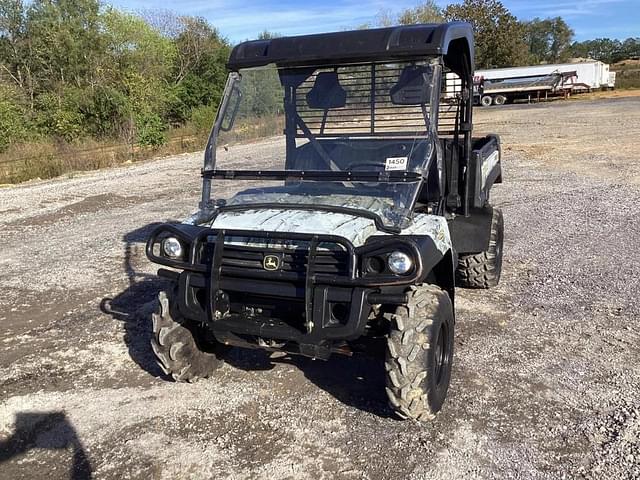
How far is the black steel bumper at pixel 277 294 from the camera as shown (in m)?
3.38

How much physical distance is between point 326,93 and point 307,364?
2.01 metres

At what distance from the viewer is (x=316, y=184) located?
4.26m

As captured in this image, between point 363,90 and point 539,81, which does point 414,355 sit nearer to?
point 363,90

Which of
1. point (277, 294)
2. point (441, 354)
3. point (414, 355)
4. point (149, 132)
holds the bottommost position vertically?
point (441, 354)

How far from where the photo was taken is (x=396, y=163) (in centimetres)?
410

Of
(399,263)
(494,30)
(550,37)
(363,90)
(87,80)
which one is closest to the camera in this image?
(399,263)

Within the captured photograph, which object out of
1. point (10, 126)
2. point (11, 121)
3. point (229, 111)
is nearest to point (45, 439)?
point (229, 111)

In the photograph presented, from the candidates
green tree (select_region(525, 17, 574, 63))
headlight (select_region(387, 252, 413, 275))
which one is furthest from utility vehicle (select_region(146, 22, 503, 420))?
green tree (select_region(525, 17, 574, 63))

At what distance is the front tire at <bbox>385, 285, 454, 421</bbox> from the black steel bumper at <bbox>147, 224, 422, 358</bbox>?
0.57ft

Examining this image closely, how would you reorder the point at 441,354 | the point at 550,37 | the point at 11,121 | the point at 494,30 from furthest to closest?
the point at 550,37
the point at 494,30
the point at 11,121
the point at 441,354

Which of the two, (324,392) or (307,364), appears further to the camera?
(307,364)

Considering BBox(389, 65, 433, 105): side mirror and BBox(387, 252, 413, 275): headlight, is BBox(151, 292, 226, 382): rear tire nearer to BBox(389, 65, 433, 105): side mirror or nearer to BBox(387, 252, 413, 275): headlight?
BBox(387, 252, 413, 275): headlight

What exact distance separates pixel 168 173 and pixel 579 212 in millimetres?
10649

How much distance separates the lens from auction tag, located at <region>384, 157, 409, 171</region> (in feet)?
13.3
